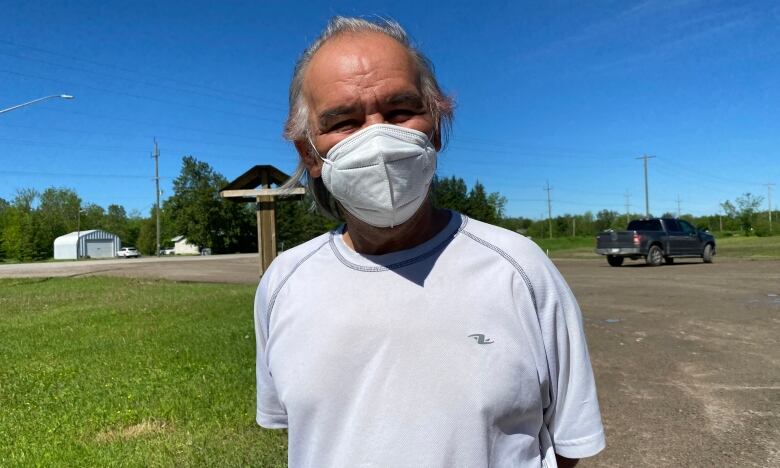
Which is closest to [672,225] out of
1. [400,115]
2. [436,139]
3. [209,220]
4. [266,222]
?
[266,222]

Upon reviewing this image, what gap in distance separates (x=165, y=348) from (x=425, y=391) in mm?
7061

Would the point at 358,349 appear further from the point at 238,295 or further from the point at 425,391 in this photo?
the point at 238,295

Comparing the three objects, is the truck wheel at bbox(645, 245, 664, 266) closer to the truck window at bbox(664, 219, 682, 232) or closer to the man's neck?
the truck window at bbox(664, 219, 682, 232)

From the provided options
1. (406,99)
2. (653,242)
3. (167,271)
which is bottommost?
(167,271)

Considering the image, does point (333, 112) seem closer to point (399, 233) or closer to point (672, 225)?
point (399, 233)

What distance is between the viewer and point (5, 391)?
5.86 meters

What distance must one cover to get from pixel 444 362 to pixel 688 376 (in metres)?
5.44

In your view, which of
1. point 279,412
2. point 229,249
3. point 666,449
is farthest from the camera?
point 229,249

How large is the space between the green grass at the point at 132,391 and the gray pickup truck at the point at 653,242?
15.4 meters

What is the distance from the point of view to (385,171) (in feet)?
4.67

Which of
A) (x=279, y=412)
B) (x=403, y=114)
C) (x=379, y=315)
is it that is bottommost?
(x=279, y=412)

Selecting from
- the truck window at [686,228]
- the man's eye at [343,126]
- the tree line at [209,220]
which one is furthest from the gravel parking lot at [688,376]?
the tree line at [209,220]

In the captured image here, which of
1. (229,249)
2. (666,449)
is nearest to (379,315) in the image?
(666,449)

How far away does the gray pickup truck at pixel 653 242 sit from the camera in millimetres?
21391
